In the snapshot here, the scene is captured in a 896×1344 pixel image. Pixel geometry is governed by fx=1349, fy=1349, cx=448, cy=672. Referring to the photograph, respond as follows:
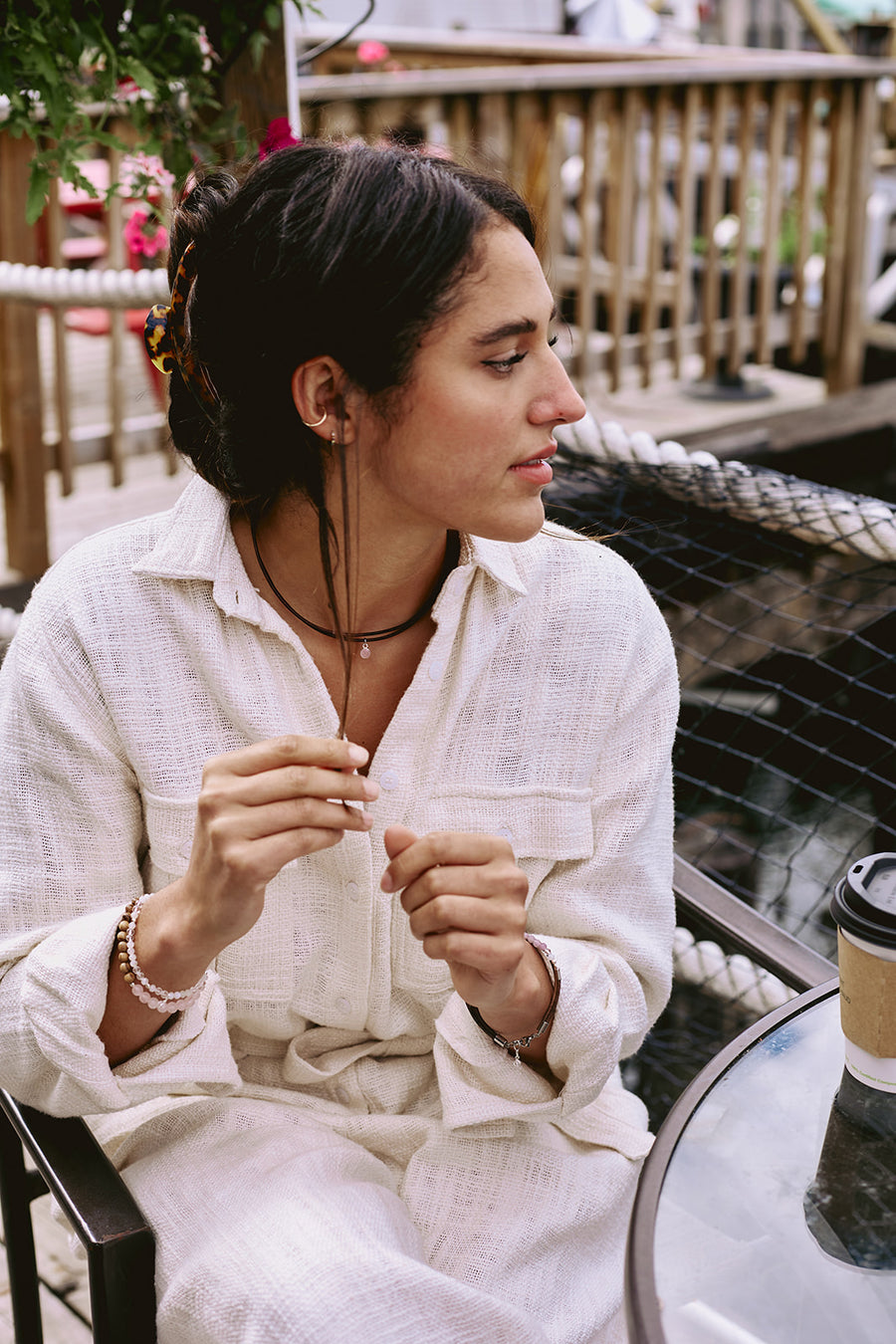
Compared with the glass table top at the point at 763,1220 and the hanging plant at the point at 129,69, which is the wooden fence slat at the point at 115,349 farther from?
the glass table top at the point at 763,1220

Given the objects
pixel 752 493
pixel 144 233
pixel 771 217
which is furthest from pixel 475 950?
pixel 771 217

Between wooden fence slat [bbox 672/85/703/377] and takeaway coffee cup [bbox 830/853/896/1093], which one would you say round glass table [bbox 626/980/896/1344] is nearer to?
takeaway coffee cup [bbox 830/853/896/1093]

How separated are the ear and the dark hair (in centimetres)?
1

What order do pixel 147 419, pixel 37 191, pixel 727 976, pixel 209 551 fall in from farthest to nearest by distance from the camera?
pixel 147 419, pixel 727 976, pixel 37 191, pixel 209 551

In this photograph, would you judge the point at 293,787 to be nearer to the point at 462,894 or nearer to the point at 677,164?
the point at 462,894

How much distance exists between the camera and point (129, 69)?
2.07 metres

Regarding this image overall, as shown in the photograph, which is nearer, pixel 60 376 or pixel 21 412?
pixel 21 412

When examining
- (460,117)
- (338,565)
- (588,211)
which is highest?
(460,117)

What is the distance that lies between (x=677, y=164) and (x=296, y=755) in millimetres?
4952

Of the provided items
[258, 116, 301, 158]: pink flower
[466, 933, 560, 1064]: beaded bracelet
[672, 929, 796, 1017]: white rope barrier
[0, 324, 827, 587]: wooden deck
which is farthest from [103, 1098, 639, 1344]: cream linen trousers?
[0, 324, 827, 587]: wooden deck

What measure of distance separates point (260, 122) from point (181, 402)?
A: 102 centimetres

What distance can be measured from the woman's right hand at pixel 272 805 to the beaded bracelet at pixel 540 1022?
10.8 inches

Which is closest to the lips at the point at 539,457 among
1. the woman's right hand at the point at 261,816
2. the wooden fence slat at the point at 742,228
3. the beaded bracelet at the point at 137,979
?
the woman's right hand at the point at 261,816

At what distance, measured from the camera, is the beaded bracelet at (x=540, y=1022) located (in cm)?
131
